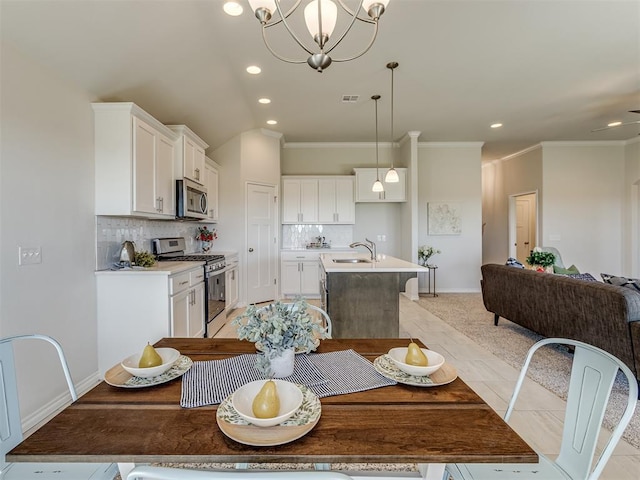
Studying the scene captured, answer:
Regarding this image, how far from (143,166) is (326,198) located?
11.7 feet

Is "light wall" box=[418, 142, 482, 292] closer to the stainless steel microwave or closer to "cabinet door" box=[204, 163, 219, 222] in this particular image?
"cabinet door" box=[204, 163, 219, 222]

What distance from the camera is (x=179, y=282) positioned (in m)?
2.90

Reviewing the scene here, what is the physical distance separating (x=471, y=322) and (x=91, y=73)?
16.0ft

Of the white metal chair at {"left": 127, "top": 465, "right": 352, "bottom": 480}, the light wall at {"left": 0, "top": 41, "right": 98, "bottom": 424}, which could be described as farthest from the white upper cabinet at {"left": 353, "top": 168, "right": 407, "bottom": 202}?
the white metal chair at {"left": 127, "top": 465, "right": 352, "bottom": 480}

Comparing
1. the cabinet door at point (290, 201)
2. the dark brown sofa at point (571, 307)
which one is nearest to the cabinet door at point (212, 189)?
the cabinet door at point (290, 201)

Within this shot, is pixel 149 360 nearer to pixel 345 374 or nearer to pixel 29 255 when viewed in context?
pixel 345 374

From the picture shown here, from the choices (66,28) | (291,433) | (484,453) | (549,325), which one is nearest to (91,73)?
(66,28)

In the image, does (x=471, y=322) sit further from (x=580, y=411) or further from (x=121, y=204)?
(x=121, y=204)

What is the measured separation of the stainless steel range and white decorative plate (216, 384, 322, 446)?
113 inches

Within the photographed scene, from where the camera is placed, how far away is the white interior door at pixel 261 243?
5270 mm

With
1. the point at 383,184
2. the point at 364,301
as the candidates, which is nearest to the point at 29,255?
the point at 364,301

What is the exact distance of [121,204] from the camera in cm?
271

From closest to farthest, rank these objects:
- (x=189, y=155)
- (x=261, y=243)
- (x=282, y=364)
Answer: (x=282, y=364), (x=189, y=155), (x=261, y=243)

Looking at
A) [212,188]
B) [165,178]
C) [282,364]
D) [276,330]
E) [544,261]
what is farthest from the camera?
[212,188]
